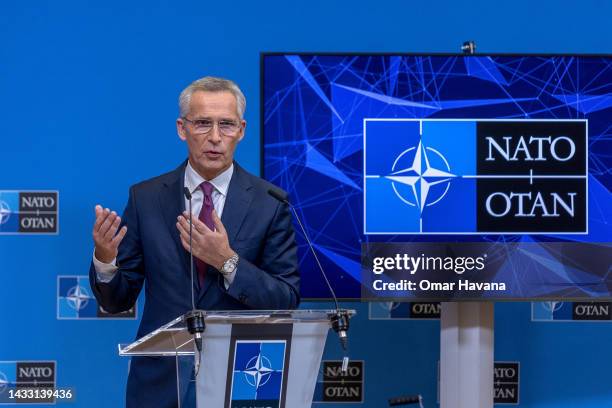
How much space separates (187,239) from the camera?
2676 millimetres

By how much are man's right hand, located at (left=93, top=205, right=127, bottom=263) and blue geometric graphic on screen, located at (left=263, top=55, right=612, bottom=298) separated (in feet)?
3.36

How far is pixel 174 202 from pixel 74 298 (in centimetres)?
139

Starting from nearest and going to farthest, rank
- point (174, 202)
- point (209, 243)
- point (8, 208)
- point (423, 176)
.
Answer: point (209, 243), point (174, 202), point (423, 176), point (8, 208)

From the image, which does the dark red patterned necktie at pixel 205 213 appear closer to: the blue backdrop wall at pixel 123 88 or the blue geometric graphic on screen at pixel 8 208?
the blue backdrop wall at pixel 123 88

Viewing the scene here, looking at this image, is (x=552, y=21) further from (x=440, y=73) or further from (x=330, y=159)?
(x=330, y=159)

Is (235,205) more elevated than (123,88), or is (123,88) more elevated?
(123,88)

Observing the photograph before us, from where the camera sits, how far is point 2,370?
4125mm

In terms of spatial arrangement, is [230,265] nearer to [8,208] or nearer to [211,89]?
[211,89]

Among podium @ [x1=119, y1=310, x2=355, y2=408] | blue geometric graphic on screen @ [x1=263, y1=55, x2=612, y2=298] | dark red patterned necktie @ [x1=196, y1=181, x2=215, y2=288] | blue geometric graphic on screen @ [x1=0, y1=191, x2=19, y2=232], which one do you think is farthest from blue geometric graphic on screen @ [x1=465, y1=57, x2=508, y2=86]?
blue geometric graphic on screen @ [x1=0, y1=191, x2=19, y2=232]

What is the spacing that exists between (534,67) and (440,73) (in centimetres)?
34

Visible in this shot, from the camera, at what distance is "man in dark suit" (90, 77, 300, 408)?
274cm

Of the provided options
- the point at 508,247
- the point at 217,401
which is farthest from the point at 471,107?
the point at 217,401

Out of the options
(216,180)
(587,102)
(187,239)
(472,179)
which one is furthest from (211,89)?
(587,102)

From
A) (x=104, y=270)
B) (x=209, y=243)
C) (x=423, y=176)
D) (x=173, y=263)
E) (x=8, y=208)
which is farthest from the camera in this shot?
(x=8, y=208)
